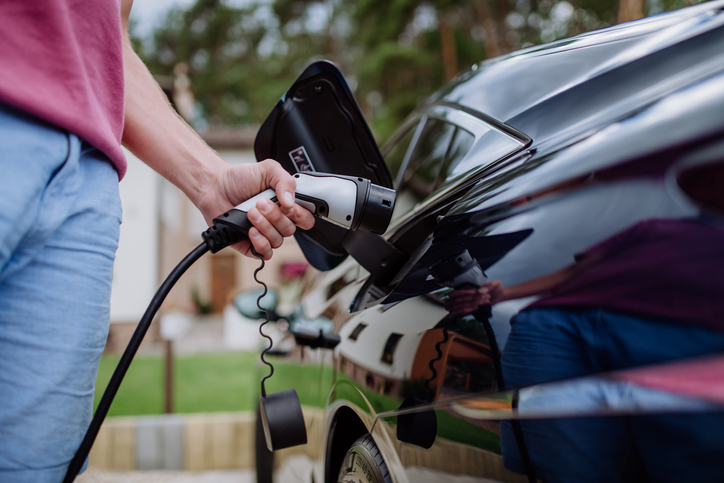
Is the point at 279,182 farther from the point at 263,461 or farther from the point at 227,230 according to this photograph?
the point at 263,461

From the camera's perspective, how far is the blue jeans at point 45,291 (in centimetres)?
85

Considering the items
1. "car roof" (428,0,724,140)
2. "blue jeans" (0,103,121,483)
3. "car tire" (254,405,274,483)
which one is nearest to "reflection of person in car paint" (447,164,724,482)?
"car roof" (428,0,724,140)

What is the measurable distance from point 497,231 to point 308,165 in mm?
765

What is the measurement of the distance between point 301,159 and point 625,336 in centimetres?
107

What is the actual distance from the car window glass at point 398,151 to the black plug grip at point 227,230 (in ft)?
2.84

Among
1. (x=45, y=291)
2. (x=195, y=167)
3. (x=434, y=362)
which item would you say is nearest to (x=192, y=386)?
(x=195, y=167)

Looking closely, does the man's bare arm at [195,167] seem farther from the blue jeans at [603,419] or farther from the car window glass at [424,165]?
the blue jeans at [603,419]

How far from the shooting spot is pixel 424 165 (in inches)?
70.4

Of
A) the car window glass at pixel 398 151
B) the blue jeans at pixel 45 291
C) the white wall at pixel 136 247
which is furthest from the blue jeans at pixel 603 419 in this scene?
the white wall at pixel 136 247

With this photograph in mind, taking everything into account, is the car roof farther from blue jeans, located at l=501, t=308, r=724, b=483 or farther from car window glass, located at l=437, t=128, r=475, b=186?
blue jeans, located at l=501, t=308, r=724, b=483

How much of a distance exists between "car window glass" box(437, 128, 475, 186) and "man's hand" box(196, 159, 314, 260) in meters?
0.43

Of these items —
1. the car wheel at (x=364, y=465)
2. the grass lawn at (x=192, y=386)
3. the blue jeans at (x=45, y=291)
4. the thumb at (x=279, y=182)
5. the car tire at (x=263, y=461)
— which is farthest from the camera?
the grass lawn at (x=192, y=386)

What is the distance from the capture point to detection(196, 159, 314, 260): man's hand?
124cm

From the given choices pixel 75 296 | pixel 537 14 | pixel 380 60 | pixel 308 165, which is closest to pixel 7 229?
pixel 75 296
